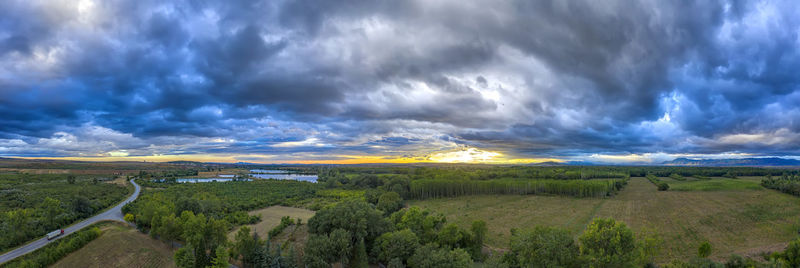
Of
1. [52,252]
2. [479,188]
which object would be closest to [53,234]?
[52,252]

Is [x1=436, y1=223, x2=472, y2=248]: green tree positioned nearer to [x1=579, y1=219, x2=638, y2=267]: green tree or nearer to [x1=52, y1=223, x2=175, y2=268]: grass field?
[x1=579, y1=219, x2=638, y2=267]: green tree

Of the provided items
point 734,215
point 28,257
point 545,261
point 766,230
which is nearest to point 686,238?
point 766,230

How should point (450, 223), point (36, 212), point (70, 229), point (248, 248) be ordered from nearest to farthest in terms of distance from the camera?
point (248, 248) < point (70, 229) < point (36, 212) < point (450, 223)

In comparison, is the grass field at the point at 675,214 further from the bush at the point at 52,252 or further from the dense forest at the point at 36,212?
the dense forest at the point at 36,212

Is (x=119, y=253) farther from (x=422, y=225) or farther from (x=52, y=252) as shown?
(x=422, y=225)

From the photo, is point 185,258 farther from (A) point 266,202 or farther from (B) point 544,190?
(B) point 544,190

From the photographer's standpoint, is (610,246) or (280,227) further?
(280,227)
